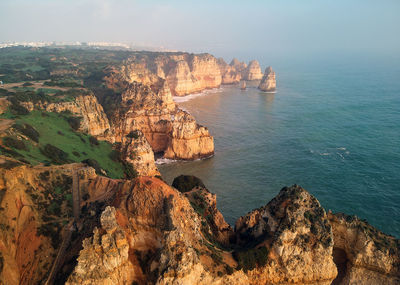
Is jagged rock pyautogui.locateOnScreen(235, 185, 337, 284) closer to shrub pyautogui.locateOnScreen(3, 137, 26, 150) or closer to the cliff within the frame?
the cliff

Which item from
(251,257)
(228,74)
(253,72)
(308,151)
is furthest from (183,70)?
(251,257)

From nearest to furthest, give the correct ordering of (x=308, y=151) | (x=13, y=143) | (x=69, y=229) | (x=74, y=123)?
(x=69, y=229) → (x=13, y=143) → (x=74, y=123) → (x=308, y=151)

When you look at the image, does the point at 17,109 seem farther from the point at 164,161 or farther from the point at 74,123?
the point at 164,161

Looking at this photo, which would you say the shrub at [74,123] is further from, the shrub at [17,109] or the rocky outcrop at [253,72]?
the rocky outcrop at [253,72]

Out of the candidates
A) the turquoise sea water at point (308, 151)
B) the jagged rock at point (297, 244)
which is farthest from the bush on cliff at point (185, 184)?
the jagged rock at point (297, 244)

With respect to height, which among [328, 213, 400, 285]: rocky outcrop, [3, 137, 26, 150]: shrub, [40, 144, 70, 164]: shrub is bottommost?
[328, 213, 400, 285]: rocky outcrop

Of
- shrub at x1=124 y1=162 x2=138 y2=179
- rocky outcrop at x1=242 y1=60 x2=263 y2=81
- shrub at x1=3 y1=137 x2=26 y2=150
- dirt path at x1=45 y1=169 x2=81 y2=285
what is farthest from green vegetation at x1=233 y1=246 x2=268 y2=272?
rocky outcrop at x1=242 y1=60 x2=263 y2=81
